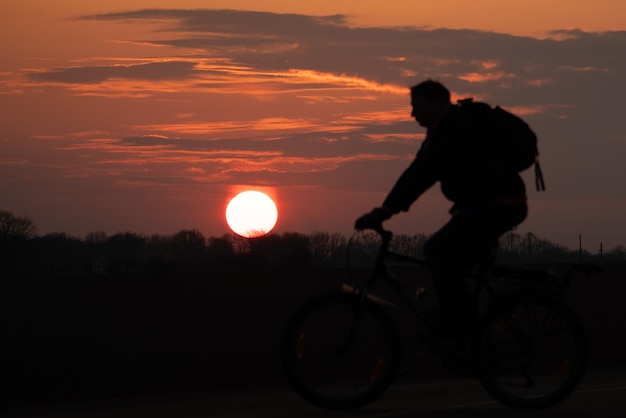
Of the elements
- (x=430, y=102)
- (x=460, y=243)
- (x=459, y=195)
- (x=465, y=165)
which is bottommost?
(x=460, y=243)

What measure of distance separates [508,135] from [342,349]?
5.81 feet

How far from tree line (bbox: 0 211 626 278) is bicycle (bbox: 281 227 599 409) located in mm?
51281

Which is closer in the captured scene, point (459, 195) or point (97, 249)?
point (459, 195)

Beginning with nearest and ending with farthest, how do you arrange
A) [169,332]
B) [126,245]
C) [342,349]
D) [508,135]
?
[508,135], [342,349], [169,332], [126,245]

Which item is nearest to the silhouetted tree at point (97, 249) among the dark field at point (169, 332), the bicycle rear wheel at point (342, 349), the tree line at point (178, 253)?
the tree line at point (178, 253)

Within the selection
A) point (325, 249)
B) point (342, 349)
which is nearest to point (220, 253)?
point (325, 249)

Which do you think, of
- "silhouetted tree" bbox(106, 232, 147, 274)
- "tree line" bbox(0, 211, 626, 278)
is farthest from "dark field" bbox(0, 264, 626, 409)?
"silhouetted tree" bbox(106, 232, 147, 274)

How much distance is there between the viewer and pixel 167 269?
278ft

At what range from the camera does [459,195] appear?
8852 millimetres

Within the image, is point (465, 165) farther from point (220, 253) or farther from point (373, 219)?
point (220, 253)

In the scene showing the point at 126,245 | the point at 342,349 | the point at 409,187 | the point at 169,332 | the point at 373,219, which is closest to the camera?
the point at 373,219

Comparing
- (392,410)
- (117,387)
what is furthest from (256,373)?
(392,410)

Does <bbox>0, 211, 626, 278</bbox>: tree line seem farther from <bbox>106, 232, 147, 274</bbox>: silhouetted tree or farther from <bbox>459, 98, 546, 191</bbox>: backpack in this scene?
<bbox>459, 98, 546, 191</bbox>: backpack

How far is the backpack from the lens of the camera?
8.64 m
